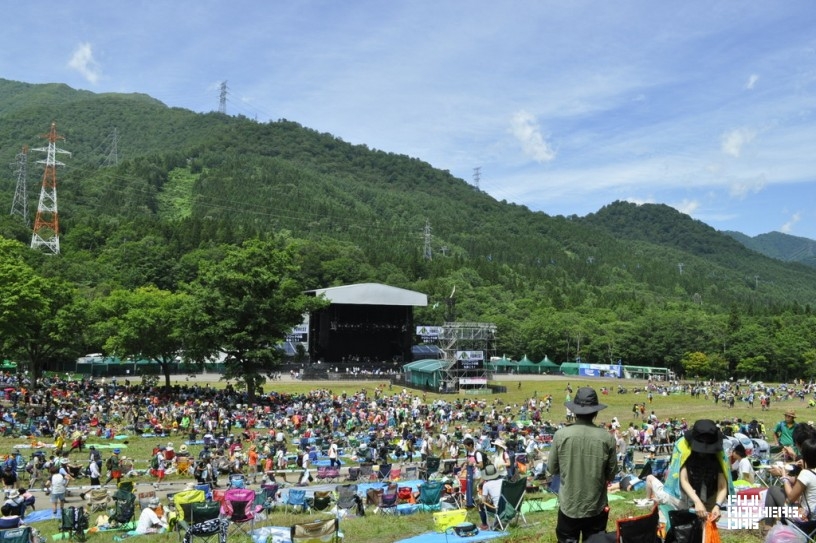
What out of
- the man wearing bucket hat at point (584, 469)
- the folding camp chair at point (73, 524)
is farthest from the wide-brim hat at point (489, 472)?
the man wearing bucket hat at point (584, 469)

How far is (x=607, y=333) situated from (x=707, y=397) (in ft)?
113

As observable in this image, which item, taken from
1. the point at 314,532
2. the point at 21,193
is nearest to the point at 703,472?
the point at 314,532

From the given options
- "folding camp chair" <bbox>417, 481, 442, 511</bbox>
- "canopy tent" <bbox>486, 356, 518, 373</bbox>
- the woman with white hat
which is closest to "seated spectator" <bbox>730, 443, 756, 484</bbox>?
"folding camp chair" <bbox>417, 481, 442, 511</bbox>

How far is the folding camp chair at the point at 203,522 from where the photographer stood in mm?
8938

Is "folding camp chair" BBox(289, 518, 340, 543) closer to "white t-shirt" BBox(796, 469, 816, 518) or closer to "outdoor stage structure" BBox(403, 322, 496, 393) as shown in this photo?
"white t-shirt" BBox(796, 469, 816, 518)

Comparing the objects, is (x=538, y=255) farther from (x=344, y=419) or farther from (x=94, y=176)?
(x=344, y=419)

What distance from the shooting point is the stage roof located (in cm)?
6025

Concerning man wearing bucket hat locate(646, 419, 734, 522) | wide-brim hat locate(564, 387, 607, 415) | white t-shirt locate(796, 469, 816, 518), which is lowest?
white t-shirt locate(796, 469, 816, 518)

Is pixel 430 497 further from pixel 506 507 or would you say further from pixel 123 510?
pixel 123 510

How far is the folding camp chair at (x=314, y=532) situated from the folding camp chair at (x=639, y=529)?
4708mm

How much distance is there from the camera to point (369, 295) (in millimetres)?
61156

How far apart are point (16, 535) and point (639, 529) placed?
24.2 feet

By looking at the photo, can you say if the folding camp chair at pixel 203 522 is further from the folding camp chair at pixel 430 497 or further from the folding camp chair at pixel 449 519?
the folding camp chair at pixel 430 497

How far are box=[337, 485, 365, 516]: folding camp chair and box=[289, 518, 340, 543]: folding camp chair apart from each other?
2758mm
